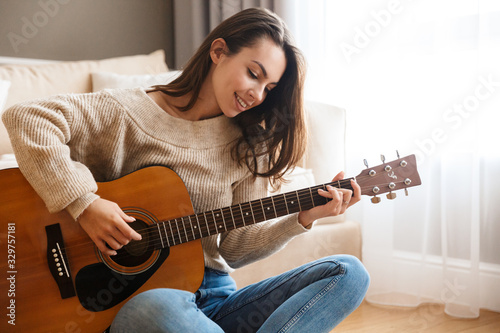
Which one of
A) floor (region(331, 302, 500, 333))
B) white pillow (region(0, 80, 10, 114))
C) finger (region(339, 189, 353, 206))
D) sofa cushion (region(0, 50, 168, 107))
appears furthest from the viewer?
sofa cushion (region(0, 50, 168, 107))

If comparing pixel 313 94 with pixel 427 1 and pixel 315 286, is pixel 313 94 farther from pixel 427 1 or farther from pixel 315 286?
pixel 315 286

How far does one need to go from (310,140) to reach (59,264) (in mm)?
1258

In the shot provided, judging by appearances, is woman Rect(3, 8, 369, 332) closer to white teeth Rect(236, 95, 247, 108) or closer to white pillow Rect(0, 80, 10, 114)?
white teeth Rect(236, 95, 247, 108)

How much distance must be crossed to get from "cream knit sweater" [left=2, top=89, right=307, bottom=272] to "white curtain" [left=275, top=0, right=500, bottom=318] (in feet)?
3.13

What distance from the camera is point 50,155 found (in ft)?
3.31

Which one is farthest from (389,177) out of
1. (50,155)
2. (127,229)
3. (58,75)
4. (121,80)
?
(58,75)

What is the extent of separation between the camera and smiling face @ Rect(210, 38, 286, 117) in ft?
3.75

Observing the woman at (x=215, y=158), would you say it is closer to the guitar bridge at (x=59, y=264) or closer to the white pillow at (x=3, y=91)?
the guitar bridge at (x=59, y=264)

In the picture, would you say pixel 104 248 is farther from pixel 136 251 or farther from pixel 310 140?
pixel 310 140

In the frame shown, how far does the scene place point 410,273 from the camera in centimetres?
204

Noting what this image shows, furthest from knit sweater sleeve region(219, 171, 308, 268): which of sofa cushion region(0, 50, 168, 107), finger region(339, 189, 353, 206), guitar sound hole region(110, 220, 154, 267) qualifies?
sofa cushion region(0, 50, 168, 107)

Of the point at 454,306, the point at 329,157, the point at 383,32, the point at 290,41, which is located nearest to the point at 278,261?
the point at 329,157

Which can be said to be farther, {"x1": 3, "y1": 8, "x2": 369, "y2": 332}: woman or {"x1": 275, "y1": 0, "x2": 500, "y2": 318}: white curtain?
{"x1": 275, "y1": 0, "x2": 500, "y2": 318}: white curtain

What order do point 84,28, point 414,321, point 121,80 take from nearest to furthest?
1. point 414,321
2. point 121,80
3. point 84,28
